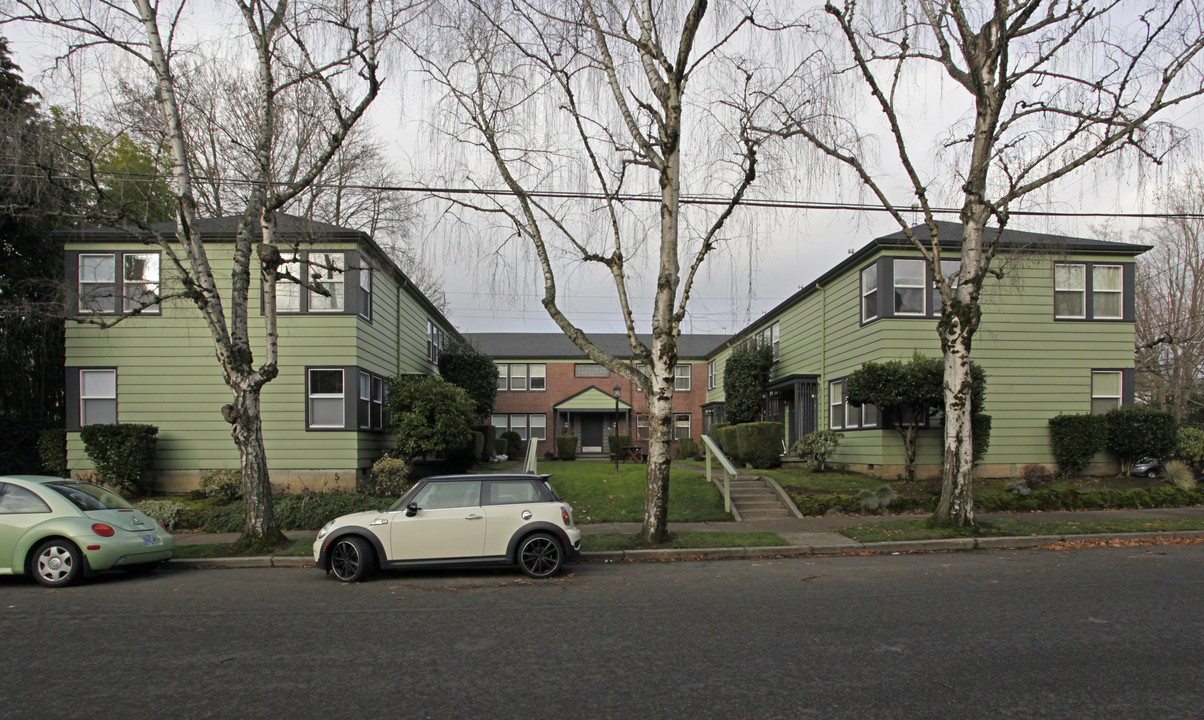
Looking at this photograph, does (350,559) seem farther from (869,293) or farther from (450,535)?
(869,293)

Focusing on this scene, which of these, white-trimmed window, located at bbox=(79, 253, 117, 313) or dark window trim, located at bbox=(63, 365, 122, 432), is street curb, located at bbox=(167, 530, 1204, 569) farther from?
white-trimmed window, located at bbox=(79, 253, 117, 313)

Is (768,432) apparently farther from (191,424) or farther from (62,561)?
(62,561)

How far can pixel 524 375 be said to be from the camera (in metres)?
42.8

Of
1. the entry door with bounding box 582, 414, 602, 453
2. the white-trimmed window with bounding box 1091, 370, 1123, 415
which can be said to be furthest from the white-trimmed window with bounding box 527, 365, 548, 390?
the white-trimmed window with bounding box 1091, 370, 1123, 415

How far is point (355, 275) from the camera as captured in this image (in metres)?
19.8

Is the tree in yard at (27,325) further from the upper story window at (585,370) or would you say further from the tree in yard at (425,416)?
the upper story window at (585,370)

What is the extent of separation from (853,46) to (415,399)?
13685 mm

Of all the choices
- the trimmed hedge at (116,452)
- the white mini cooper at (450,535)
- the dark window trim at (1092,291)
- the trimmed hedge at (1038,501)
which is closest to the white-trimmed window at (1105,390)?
the dark window trim at (1092,291)

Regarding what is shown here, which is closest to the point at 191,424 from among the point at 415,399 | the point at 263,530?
the point at 415,399

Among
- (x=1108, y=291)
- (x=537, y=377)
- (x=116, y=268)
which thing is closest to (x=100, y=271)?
(x=116, y=268)

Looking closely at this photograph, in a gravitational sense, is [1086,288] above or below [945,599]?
above

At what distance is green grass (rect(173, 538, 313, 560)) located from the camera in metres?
12.4

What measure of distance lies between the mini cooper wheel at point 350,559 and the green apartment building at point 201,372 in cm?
986

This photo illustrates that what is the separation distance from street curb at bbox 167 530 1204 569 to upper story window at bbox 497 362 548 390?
99.9 feet
